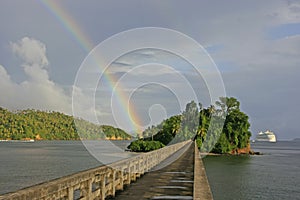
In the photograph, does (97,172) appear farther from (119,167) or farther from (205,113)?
(205,113)

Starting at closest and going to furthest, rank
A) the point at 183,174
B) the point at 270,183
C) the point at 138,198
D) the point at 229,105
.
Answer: the point at 138,198 → the point at 183,174 → the point at 270,183 → the point at 229,105

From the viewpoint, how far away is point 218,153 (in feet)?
343

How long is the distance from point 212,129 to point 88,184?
329ft

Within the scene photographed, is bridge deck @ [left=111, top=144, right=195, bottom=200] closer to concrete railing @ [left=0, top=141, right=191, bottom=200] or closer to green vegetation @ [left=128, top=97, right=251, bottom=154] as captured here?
concrete railing @ [left=0, top=141, right=191, bottom=200]

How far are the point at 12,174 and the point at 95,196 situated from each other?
4349 cm

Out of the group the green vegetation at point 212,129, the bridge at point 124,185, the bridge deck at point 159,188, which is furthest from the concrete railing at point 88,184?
the green vegetation at point 212,129

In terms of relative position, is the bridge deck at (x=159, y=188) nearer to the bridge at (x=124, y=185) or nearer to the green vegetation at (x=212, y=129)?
the bridge at (x=124, y=185)

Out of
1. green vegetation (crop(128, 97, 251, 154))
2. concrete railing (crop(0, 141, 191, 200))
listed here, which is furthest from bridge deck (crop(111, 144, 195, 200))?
A: green vegetation (crop(128, 97, 251, 154))

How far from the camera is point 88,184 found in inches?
298

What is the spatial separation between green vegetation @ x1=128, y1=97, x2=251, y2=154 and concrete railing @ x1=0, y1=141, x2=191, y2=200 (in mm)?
87433

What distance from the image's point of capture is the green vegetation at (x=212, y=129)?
346ft

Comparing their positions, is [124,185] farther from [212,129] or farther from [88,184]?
[212,129]

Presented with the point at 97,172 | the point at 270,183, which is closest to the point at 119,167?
the point at 97,172

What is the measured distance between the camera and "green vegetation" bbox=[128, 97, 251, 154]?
105 meters
